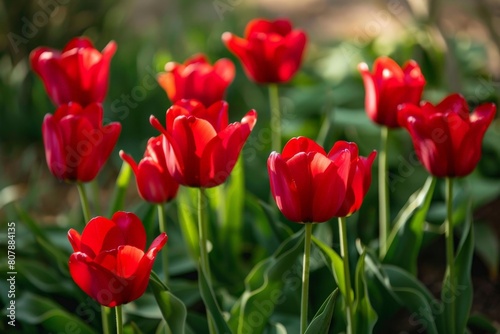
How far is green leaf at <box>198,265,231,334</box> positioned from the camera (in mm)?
1478

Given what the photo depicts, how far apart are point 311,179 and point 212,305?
1.08 feet

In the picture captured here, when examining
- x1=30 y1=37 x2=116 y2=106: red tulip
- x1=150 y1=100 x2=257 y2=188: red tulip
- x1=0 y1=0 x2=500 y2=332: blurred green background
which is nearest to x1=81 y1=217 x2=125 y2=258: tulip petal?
x1=150 y1=100 x2=257 y2=188: red tulip

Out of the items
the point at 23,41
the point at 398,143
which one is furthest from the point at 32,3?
the point at 398,143

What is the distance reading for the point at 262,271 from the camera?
1.69 meters

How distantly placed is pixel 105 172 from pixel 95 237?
1.86m

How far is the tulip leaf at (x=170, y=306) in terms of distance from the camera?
4.61 feet

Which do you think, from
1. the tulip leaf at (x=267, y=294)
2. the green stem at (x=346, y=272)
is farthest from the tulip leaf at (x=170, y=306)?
the green stem at (x=346, y=272)

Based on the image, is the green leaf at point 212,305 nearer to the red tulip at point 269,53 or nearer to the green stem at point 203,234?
the green stem at point 203,234

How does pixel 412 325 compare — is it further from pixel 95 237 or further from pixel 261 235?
pixel 95 237

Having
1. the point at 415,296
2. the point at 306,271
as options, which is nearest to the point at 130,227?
the point at 306,271

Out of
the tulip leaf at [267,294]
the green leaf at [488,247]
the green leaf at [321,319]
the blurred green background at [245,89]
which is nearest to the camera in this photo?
the green leaf at [321,319]

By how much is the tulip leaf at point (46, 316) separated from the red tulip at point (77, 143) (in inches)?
13.0

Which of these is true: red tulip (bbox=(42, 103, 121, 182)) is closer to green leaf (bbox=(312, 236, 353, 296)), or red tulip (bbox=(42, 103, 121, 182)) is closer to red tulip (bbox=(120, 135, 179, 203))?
red tulip (bbox=(120, 135, 179, 203))

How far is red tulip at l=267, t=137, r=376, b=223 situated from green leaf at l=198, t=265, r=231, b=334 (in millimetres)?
231
